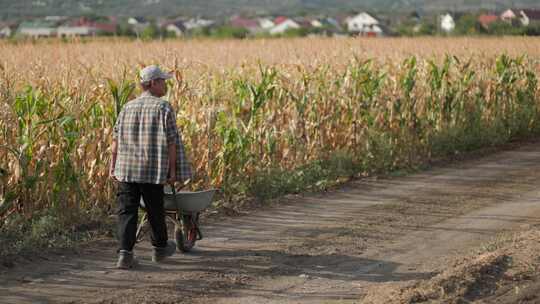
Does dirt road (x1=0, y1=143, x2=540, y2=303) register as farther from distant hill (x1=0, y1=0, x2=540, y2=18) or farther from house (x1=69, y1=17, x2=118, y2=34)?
distant hill (x1=0, y1=0, x2=540, y2=18)

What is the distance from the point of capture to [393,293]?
7.68 meters

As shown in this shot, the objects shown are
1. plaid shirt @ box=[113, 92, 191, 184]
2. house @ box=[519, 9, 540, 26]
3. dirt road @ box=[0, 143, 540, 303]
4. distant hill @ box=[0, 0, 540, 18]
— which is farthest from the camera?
distant hill @ box=[0, 0, 540, 18]

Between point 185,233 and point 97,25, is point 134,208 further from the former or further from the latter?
point 97,25

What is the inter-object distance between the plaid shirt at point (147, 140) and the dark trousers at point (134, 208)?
5.4 inches

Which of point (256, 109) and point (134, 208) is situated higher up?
point (256, 109)

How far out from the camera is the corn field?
10492 millimetres

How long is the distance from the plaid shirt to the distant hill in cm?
4451

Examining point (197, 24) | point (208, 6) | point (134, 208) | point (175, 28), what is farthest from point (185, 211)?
point (208, 6)

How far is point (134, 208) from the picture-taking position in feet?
28.3

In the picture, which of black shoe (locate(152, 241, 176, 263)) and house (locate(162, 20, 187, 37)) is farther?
house (locate(162, 20, 187, 37))

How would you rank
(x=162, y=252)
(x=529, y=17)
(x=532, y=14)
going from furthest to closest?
1. (x=532, y=14)
2. (x=529, y=17)
3. (x=162, y=252)

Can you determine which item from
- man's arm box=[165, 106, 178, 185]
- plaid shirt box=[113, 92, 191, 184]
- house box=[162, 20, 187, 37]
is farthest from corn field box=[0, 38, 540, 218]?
house box=[162, 20, 187, 37]

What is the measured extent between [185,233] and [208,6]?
103 meters

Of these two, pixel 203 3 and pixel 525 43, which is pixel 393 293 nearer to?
pixel 525 43
